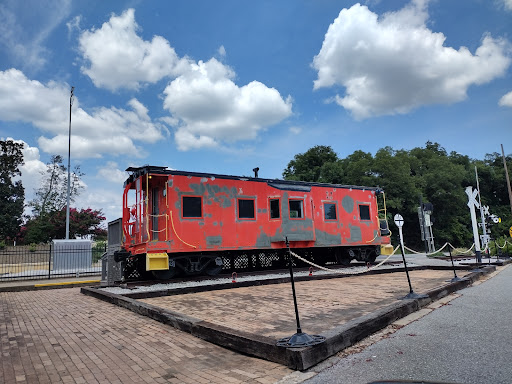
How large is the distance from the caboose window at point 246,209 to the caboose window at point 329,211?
130 inches

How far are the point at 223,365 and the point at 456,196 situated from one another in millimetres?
38076

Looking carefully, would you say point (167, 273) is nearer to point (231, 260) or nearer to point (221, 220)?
point (221, 220)

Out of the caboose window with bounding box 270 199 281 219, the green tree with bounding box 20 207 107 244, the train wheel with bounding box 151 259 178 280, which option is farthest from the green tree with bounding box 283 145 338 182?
the train wheel with bounding box 151 259 178 280

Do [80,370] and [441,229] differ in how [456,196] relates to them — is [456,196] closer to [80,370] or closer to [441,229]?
[441,229]

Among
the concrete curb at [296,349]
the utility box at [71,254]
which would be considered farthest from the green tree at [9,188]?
the concrete curb at [296,349]

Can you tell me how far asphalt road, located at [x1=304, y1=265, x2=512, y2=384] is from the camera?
315cm

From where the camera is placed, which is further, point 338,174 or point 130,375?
point 338,174

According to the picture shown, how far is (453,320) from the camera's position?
5.16 meters

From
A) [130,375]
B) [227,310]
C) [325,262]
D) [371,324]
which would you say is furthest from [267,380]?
[325,262]

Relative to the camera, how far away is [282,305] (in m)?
6.60

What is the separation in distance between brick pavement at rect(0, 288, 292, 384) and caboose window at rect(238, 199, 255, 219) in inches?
235

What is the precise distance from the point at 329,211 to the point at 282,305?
25.7 ft

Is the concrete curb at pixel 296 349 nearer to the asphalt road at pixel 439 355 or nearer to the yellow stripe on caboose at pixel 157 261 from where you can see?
the asphalt road at pixel 439 355

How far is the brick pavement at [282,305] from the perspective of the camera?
503cm
